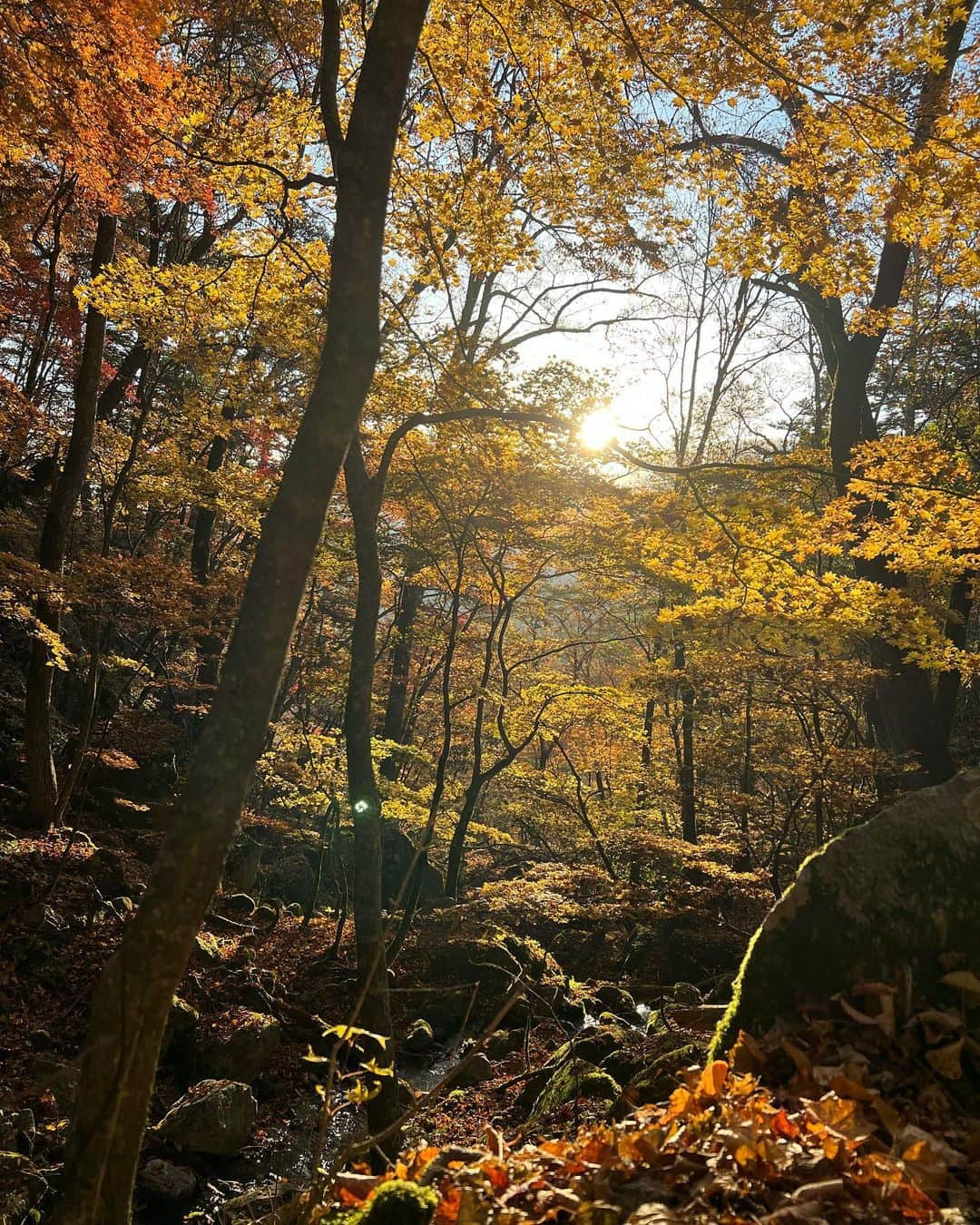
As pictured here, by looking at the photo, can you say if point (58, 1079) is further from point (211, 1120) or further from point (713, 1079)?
point (713, 1079)

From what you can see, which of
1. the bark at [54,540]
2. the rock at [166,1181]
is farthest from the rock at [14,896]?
the rock at [166,1181]

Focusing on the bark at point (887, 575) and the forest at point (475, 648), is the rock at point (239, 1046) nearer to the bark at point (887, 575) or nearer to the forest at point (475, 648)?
the forest at point (475, 648)

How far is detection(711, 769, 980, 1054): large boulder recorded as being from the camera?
263 centimetres

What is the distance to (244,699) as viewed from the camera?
2.79 metres

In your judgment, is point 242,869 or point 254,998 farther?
point 242,869

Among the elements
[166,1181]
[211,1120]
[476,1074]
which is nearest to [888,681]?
[476,1074]

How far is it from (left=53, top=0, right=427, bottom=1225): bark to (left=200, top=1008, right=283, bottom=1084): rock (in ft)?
16.6

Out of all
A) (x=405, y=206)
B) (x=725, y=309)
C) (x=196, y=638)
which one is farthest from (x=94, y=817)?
(x=725, y=309)

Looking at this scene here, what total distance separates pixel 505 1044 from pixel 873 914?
6453mm

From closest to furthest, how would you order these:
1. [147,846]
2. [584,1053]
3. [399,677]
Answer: [584,1053]
[147,846]
[399,677]

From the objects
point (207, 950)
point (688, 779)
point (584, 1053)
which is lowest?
point (207, 950)

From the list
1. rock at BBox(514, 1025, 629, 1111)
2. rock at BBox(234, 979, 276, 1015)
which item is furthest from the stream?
rock at BBox(234, 979, 276, 1015)

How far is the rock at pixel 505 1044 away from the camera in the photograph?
26.1 feet

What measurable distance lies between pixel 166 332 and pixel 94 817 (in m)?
6.84
